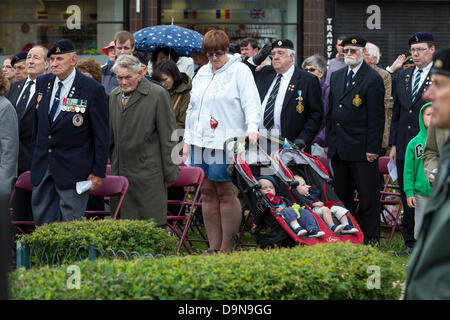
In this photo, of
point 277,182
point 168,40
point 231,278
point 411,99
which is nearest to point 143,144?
point 277,182

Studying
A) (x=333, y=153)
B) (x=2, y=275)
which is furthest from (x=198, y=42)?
(x=2, y=275)

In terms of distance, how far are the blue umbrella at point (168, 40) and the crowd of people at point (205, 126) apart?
1.99m

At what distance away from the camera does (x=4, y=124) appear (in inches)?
331

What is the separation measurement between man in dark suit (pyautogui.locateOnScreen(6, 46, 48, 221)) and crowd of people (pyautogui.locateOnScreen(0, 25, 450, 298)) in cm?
2

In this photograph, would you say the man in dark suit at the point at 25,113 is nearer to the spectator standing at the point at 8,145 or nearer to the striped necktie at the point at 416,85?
the spectator standing at the point at 8,145

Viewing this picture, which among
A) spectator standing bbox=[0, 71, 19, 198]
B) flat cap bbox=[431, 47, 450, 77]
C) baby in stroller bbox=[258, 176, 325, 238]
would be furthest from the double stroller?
flat cap bbox=[431, 47, 450, 77]

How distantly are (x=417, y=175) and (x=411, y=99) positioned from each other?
139 centimetres

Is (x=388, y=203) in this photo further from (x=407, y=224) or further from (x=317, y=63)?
(x=317, y=63)

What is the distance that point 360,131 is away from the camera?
1001 centimetres

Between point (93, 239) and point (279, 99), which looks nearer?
point (93, 239)

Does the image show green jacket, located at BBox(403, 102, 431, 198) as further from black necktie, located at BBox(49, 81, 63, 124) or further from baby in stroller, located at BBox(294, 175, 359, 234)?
black necktie, located at BBox(49, 81, 63, 124)

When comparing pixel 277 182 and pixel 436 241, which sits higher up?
pixel 436 241
